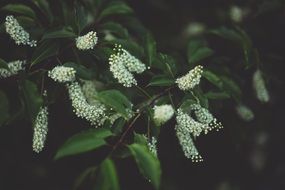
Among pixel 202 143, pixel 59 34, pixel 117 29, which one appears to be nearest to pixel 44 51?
pixel 59 34

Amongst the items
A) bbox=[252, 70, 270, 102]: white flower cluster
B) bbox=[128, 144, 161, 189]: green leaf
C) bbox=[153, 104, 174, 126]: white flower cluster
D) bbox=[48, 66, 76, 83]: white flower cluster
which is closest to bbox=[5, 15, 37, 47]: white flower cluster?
bbox=[48, 66, 76, 83]: white flower cluster

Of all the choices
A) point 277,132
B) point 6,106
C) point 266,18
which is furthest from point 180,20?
point 6,106

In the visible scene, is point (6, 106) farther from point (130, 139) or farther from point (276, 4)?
point (276, 4)

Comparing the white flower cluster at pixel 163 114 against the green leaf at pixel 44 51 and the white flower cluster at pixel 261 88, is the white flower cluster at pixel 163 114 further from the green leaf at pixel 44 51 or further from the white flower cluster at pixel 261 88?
the white flower cluster at pixel 261 88

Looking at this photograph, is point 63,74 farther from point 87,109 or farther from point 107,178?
point 107,178

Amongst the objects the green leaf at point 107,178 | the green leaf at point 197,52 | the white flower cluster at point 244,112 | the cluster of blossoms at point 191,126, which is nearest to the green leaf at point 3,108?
the green leaf at point 107,178

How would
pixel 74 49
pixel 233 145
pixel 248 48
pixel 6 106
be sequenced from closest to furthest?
pixel 6 106
pixel 74 49
pixel 248 48
pixel 233 145
